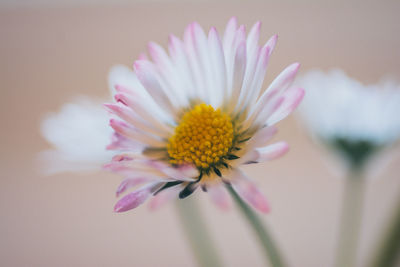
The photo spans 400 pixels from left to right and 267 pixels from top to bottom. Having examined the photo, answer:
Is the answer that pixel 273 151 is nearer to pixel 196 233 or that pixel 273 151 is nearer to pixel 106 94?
pixel 196 233

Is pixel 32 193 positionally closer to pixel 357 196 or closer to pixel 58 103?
pixel 58 103

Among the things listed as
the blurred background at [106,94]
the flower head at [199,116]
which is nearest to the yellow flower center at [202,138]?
the flower head at [199,116]

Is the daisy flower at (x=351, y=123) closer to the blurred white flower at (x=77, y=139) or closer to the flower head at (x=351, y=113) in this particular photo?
the flower head at (x=351, y=113)

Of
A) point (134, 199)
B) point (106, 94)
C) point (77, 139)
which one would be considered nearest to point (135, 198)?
point (134, 199)

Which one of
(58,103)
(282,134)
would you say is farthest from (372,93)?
(58,103)

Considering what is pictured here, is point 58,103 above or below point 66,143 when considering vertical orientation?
above

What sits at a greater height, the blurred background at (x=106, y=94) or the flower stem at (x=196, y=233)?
the blurred background at (x=106, y=94)

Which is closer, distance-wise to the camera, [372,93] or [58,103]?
[372,93]
